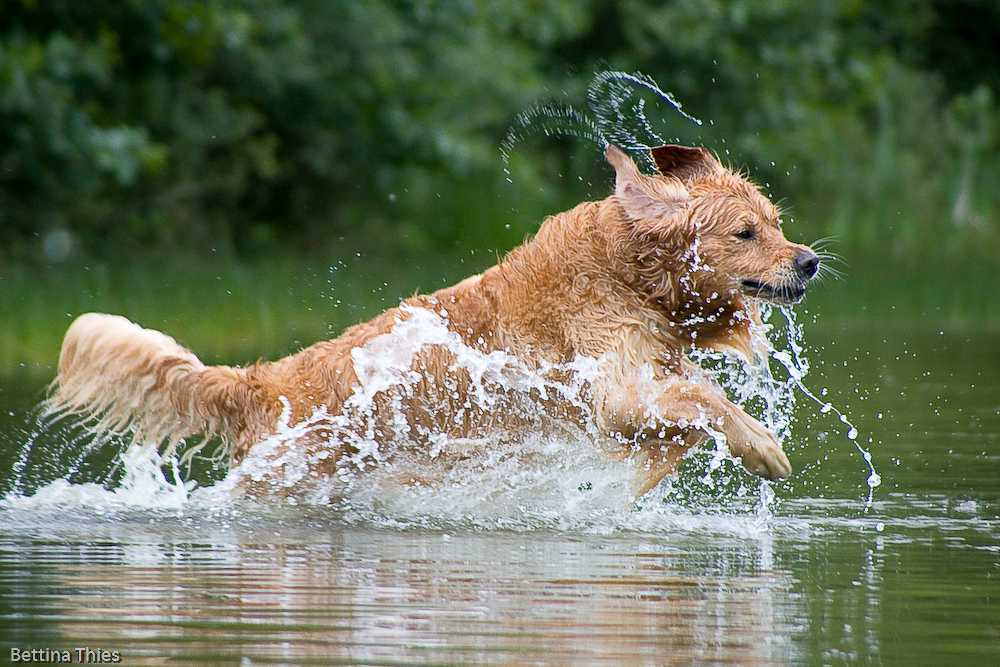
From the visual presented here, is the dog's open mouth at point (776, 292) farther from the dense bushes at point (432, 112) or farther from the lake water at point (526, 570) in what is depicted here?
the dense bushes at point (432, 112)

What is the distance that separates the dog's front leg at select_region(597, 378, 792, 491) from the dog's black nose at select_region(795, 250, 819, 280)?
22.6 inches

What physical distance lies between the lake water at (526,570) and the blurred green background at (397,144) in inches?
167

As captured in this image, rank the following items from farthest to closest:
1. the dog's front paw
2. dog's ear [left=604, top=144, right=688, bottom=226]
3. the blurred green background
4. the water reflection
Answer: the blurred green background → dog's ear [left=604, top=144, right=688, bottom=226] → the dog's front paw → the water reflection

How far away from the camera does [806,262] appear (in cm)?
571

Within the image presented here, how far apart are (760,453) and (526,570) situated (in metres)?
1.17

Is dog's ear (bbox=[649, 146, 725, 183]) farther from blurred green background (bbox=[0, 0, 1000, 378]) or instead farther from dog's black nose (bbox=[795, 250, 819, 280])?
blurred green background (bbox=[0, 0, 1000, 378])

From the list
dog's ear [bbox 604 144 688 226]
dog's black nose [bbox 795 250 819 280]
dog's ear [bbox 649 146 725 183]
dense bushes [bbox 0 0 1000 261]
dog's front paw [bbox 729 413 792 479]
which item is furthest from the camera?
dense bushes [bbox 0 0 1000 261]

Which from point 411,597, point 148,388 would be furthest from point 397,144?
point 411,597

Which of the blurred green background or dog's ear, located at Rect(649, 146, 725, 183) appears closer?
dog's ear, located at Rect(649, 146, 725, 183)

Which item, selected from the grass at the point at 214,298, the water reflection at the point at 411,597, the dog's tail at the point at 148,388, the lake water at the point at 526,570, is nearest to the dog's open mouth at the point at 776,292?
the lake water at the point at 526,570

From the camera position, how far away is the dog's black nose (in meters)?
5.71

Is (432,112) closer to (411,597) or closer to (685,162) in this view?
(685,162)

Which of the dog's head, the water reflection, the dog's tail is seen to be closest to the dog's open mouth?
the dog's head

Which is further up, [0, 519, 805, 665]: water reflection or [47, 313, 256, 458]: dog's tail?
[47, 313, 256, 458]: dog's tail
